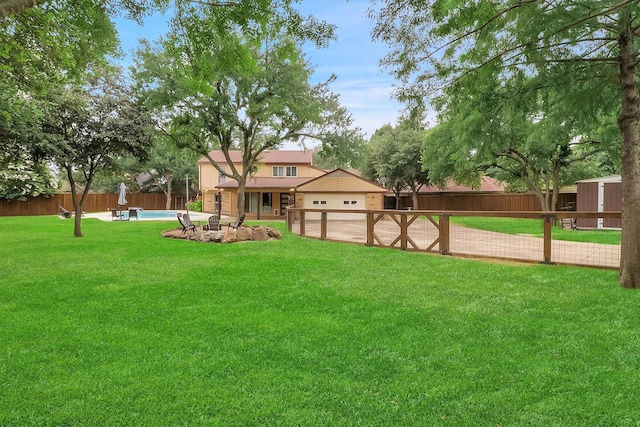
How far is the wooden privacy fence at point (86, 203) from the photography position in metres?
30.5

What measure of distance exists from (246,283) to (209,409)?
12.7 feet

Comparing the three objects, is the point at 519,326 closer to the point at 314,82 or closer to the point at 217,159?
the point at 314,82

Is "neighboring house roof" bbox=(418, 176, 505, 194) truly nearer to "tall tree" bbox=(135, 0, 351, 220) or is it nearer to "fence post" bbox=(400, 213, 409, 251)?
"tall tree" bbox=(135, 0, 351, 220)

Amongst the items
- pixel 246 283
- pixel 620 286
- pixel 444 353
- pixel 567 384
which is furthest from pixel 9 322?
pixel 620 286

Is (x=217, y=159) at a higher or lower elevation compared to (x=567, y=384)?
higher

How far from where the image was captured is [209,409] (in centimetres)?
267

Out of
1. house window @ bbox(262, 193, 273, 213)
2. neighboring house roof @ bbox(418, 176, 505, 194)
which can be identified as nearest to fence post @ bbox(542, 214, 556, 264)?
house window @ bbox(262, 193, 273, 213)

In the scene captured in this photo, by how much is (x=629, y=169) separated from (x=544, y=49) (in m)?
2.18

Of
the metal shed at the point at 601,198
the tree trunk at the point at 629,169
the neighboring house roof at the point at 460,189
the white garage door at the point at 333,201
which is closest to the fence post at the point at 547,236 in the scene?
the tree trunk at the point at 629,169

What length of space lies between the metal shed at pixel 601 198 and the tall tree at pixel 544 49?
39.9 feet

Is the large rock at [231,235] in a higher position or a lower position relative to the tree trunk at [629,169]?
lower

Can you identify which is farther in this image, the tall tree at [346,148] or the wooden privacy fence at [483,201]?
the wooden privacy fence at [483,201]

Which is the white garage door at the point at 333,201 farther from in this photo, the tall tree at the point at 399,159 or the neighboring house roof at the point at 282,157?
the neighboring house roof at the point at 282,157

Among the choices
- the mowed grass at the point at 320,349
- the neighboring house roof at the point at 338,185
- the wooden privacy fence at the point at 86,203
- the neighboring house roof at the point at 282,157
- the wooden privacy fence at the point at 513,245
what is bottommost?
the mowed grass at the point at 320,349
